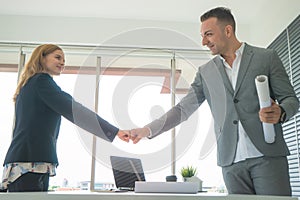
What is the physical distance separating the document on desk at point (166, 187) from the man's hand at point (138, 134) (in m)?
0.23

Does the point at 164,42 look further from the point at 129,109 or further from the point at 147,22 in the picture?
the point at 147,22

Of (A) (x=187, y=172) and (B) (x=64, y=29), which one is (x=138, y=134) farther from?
(B) (x=64, y=29)

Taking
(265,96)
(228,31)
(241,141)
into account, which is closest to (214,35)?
(228,31)

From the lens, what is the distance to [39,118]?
4.13ft

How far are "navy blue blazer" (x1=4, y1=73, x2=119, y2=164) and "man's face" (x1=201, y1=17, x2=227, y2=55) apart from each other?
2.14ft

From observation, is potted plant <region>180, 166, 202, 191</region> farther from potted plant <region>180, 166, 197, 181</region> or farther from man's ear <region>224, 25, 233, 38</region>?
man's ear <region>224, 25, 233, 38</region>

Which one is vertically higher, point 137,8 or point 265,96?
point 137,8

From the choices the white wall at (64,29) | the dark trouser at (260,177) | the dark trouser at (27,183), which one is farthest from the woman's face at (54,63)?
the white wall at (64,29)

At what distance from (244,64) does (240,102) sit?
16 cm

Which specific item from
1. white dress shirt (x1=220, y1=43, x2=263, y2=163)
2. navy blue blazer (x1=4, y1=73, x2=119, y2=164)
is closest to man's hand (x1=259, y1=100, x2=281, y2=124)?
white dress shirt (x1=220, y1=43, x2=263, y2=163)

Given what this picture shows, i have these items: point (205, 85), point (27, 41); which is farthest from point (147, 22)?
point (205, 85)

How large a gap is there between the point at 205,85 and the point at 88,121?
0.50 metres

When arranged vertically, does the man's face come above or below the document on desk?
above

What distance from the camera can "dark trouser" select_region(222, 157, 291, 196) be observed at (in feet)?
3.83
